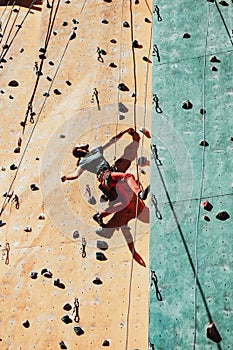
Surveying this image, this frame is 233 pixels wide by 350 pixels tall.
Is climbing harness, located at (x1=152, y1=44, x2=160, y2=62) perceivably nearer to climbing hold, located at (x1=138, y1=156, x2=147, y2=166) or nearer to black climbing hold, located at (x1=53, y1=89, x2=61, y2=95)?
climbing hold, located at (x1=138, y1=156, x2=147, y2=166)

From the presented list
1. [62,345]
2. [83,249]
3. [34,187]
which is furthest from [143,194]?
[62,345]

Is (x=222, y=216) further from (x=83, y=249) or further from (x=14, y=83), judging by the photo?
(x=14, y=83)

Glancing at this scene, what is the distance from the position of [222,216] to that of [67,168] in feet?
4.56

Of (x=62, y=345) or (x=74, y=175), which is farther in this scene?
(x=74, y=175)

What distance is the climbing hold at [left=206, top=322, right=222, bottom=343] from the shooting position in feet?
16.7

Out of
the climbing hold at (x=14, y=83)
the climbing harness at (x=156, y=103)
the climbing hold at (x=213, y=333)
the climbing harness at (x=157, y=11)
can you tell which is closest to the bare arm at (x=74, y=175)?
the climbing harness at (x=156, y=103)

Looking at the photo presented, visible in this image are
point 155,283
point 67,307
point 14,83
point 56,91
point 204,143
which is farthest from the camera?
point 14,83

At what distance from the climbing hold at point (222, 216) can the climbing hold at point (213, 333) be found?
68 cm

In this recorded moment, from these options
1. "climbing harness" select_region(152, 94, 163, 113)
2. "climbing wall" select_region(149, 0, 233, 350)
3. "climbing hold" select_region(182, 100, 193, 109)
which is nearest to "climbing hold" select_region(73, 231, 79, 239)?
"climbing wall" select_region(149, 0, 233, 350)

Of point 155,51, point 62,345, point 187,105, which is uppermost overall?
point 155,51

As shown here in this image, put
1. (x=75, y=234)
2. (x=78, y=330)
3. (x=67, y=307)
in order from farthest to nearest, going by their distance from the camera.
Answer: (x=75, y=234) < (x=67, y=307) < (x=78, y=330)

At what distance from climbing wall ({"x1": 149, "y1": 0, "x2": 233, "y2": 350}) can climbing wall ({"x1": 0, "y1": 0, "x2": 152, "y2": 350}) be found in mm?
244

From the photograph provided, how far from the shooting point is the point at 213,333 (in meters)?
5.09

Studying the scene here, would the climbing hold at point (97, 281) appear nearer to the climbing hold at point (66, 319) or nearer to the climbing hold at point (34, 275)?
the climbing hold at point (66, 319)
